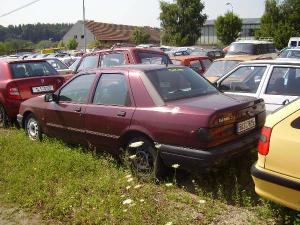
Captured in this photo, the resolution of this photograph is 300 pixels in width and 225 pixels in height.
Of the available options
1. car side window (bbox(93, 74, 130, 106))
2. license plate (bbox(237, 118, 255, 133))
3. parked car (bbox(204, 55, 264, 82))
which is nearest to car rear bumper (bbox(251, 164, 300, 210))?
license plate (bbox(237, 118, 255, 133))

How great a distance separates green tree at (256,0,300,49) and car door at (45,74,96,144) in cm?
3642

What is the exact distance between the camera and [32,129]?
8.16 m

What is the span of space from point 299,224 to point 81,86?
408 cm

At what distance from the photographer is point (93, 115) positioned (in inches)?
244

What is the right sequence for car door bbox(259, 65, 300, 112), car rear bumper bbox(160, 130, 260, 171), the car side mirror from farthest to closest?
the car side mirror
car door bbox(259, 65, 300, 112)
car rear bumper bbox(160, 130, 260, 171)

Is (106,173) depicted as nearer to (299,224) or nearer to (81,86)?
(81,86)

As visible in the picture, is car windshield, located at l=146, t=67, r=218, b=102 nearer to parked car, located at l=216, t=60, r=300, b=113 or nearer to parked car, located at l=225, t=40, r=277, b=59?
parked car, located at l=216, t=60, r=300, b=113

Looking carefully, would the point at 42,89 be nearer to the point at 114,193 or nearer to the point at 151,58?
the point at 151,58

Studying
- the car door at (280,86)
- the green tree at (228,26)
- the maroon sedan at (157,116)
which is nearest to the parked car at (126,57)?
the maroon sedan at (157,116)

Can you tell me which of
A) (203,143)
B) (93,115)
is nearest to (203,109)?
(203,143)

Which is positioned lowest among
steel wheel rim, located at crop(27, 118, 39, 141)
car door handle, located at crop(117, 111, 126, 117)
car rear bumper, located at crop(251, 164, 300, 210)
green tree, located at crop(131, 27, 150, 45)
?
steel wheel rim, located at crop(27, 118, 39, 141)

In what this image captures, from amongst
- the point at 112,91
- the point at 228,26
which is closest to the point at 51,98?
the point at 112,91

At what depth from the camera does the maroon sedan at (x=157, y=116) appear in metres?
4.87

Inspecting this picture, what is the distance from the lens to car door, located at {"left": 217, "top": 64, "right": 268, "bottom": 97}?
7.12 m
